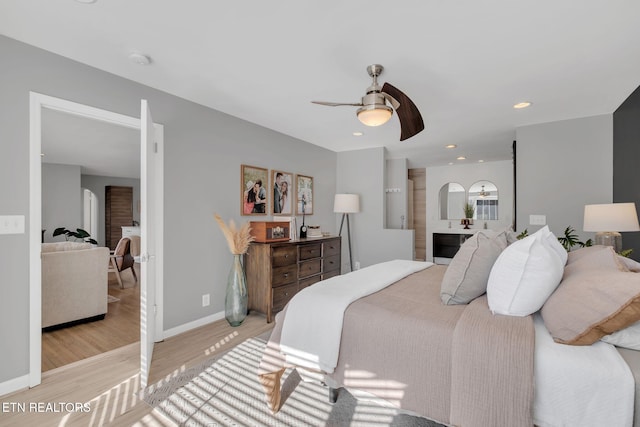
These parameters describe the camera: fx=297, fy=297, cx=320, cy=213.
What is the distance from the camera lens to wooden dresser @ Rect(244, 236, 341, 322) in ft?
11.1

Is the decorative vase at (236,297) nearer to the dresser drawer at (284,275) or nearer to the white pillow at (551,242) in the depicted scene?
the dresser drawer at (284,275)

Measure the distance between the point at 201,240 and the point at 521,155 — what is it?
13.6ft

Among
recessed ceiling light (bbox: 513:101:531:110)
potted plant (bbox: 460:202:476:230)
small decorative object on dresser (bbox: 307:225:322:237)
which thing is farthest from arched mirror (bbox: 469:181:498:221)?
small decorative object on dresser (bbox: 307:225:322:237)

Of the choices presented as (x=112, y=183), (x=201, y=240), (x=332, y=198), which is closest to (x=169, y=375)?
(x=201, y=240)

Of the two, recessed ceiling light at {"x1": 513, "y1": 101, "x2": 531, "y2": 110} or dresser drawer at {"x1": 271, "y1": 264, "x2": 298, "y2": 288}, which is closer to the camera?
recessed ceiling light at {"x1": 513, "y1": 101, "x2": 531, "y2": 110}

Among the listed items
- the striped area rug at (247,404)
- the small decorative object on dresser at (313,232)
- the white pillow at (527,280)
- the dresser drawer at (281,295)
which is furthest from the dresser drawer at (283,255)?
the white pillow at (527,280)

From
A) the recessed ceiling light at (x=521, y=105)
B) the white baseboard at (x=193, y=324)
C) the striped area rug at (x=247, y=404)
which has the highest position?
the recessed ceiling light at (x=521, y=105)

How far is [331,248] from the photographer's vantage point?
4.50m

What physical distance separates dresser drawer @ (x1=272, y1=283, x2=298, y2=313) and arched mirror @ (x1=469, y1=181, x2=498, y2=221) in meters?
5.06

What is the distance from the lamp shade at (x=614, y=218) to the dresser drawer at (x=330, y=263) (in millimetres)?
2968

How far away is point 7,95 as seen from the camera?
2018 mm

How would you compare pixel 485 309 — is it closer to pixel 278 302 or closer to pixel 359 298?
pixel 359 298

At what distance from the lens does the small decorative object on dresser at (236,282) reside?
10.6ft

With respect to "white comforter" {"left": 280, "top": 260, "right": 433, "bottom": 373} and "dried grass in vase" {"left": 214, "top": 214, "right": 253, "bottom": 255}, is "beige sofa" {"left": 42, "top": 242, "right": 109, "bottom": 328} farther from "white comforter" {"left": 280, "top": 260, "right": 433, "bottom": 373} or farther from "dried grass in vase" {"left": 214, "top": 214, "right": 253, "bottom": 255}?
"white comforter" {"left": 280, "top": 260, "right": 433, "bottom": 373}
